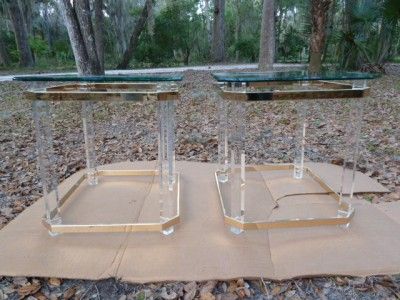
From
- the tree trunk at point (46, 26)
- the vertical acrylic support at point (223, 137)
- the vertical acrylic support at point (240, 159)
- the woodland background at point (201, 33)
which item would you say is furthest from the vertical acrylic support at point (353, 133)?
the tree trunk at point (46, 26)

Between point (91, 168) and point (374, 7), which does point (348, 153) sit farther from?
point (374, 7)

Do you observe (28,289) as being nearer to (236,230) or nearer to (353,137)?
→ (236,230)

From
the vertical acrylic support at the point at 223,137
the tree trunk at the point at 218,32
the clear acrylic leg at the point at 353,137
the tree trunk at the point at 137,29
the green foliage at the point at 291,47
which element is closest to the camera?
the clear acrylic leg at the point at 353,137

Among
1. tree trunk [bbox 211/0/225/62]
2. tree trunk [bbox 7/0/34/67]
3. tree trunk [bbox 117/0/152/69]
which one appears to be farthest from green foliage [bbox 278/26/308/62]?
tree trunk [bbox 7/0/34/67]

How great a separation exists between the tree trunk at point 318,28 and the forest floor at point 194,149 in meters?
1.12

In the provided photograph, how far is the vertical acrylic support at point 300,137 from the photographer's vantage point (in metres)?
2.29

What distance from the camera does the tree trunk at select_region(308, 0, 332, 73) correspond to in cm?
521

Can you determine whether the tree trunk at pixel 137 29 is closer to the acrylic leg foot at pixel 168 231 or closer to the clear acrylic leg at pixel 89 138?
the clear acrylic leg at pixel 89 138

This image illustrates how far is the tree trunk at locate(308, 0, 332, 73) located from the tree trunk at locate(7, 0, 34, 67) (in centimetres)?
1344

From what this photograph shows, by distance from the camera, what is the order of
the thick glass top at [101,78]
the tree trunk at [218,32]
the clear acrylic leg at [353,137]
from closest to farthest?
the thick glass top at [101,78] < the clear acrylic leg at [353,137] < the tree trunk at [218,32]

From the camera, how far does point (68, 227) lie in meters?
1.70

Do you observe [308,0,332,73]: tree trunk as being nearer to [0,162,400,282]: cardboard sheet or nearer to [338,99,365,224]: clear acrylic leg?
[338,99,365,224]: clear acrylic leg

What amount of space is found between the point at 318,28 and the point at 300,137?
379 cm

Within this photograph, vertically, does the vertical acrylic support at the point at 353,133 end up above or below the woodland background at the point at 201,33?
below
